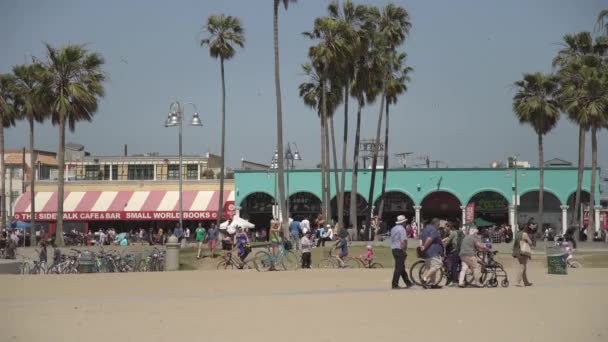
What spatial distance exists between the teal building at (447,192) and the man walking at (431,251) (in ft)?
135

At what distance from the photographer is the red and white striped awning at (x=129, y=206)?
6384 cm

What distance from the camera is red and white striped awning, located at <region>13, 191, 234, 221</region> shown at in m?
63.8

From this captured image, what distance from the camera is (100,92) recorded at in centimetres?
4338

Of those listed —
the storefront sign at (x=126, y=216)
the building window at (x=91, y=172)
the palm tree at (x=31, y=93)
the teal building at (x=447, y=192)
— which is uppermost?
the palm tree at (x=31, y=93)

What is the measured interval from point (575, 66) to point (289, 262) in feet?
95.7

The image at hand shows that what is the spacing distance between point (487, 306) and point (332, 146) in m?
38.6

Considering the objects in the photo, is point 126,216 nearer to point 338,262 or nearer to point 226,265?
point 226,265

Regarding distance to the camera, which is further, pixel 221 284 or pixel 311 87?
pixel 311 87

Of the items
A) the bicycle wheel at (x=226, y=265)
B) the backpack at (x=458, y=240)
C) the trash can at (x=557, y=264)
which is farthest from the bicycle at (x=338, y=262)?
the backpack at (x=458, y=240)

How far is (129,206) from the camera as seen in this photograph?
214ft

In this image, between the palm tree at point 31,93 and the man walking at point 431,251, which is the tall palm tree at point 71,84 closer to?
the palm tree at point 31,93

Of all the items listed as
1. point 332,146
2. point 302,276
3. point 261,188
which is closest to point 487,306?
point 302,276

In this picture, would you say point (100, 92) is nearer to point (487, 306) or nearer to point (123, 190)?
point (123, 190)

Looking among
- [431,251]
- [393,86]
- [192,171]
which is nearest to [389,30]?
[393,86]
